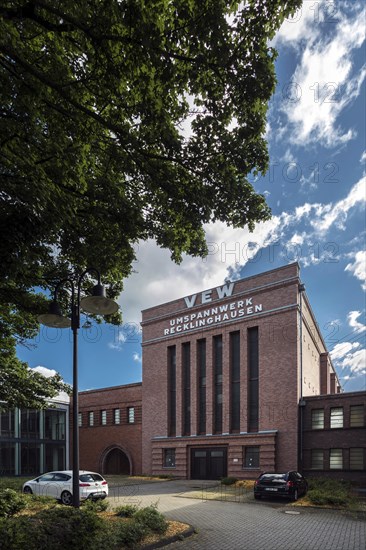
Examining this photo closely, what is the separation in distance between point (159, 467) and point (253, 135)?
3262cm

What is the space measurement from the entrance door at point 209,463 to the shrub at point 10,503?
20.1 m

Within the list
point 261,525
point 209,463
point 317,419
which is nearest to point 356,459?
point 317,419

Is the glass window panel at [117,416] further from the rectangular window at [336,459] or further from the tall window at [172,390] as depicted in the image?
the rectangular window at [336,459]

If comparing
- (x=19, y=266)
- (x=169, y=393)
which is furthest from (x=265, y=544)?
(x=169, y=393)

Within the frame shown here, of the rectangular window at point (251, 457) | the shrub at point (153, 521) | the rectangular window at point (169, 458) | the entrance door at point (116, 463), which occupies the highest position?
the shrub at point (153, 521)

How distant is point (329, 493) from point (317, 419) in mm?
8195

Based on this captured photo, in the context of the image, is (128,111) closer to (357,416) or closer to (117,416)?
(357,416)

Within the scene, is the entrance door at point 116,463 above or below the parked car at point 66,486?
below

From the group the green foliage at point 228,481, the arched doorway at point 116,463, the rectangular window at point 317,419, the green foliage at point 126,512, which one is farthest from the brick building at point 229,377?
the green foliage at point 126,512

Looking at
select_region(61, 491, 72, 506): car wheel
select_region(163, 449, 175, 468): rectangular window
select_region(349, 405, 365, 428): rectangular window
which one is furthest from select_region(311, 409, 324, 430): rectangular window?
select_region(61, 491, 72, 506): car wheel

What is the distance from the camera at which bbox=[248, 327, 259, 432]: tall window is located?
3034 cm

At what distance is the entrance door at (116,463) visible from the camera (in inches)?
1570

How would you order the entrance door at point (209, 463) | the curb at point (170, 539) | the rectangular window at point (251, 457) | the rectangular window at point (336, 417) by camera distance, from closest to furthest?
the curb at point (170, 539) < the rectangular window at point (336, 417) < the rectangular window at point (251, 457) < the entrance door at point (209, 463)

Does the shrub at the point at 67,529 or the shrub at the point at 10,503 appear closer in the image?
the shrub at the point at 67,529
